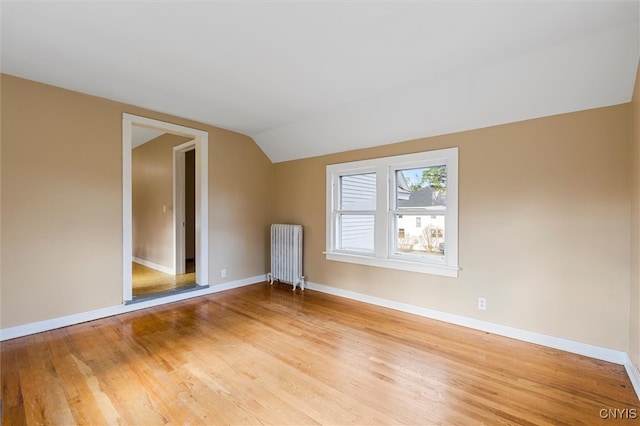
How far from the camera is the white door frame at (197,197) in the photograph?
A: 3393mm

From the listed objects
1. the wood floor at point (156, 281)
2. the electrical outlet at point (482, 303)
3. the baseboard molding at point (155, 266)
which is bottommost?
the wood floor at point (156, 281)

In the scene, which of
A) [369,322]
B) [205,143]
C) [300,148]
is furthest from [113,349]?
[300,148]

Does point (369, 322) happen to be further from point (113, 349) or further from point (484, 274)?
point (113, 349)

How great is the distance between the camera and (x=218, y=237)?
4379mm

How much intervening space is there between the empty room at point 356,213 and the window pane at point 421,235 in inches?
1.2

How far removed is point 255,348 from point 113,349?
1.25 m

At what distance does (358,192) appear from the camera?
13.7ft

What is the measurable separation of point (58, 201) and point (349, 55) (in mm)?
3242

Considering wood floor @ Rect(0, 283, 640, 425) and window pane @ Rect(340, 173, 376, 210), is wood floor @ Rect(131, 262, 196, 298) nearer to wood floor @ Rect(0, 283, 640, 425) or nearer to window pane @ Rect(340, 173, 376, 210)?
wood floor @ Rect(0, 283, 640, 425)

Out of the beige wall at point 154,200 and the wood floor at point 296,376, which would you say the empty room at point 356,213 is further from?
the beige wall at point 154,200

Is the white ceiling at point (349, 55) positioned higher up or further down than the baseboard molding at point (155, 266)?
higher up

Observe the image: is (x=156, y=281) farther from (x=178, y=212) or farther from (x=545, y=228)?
(x=545, y=228)

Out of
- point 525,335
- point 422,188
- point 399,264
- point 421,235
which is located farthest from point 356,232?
point 525,335

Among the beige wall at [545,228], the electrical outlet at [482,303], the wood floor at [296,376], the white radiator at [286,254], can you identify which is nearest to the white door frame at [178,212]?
the white radiator at [286,254]
